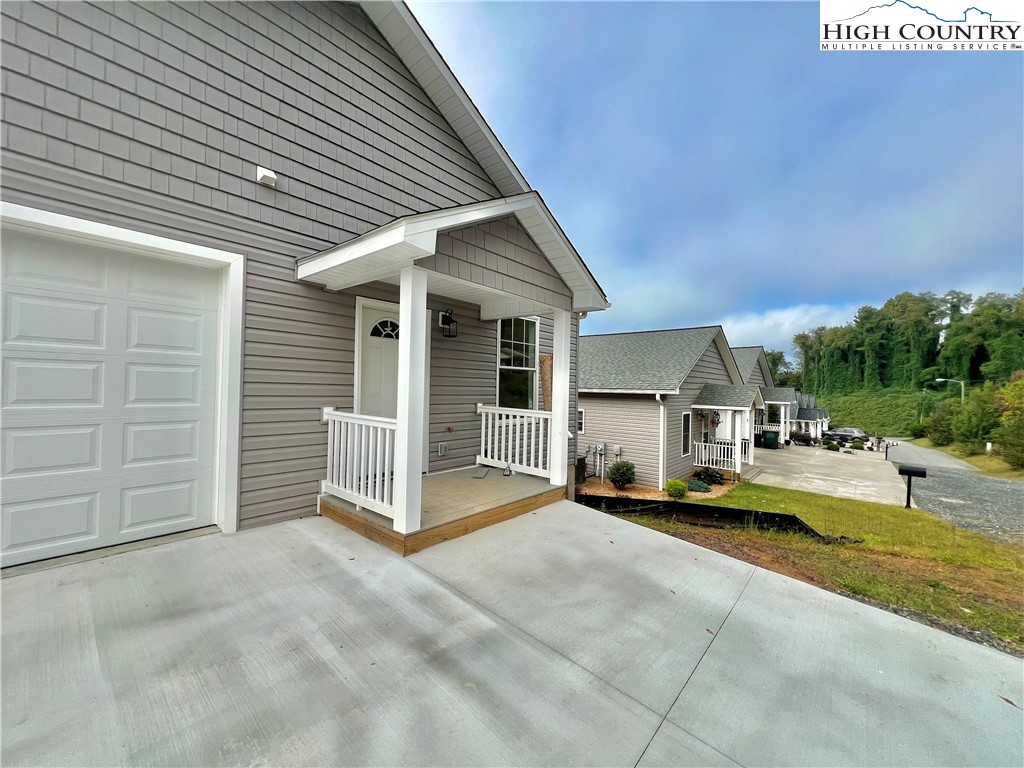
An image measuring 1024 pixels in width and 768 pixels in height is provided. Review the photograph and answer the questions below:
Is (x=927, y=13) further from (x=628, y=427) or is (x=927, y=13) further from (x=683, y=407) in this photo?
(x=683, y=407)

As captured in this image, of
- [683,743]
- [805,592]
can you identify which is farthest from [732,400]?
[683,743]

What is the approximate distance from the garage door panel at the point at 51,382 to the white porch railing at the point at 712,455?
48.0 feet

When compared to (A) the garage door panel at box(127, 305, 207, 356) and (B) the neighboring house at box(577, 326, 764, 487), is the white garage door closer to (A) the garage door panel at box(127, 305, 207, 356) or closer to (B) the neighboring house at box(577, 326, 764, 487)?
(A) the garage door panel at box(127, 305, 207, 356)

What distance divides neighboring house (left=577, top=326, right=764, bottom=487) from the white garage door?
408 inches

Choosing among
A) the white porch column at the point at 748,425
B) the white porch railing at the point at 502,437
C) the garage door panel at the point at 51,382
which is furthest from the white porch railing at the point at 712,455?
the garage door panel at the point at 51,382

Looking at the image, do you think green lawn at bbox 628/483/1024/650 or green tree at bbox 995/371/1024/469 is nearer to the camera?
green lawn at bbox 628/483/1024/650

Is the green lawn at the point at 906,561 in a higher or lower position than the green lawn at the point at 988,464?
higher

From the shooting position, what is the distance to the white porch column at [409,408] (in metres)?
3.15

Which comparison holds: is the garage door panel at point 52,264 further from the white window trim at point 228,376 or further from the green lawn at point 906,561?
the green lawn at point 906,561

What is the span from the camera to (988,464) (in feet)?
57.6

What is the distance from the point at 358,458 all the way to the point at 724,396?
12884 millimetres

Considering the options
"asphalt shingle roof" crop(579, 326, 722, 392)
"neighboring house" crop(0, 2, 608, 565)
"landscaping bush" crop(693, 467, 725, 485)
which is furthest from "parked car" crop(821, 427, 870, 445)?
"neighboring house" crop(0, 2, 608, 565)

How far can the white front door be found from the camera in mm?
4449

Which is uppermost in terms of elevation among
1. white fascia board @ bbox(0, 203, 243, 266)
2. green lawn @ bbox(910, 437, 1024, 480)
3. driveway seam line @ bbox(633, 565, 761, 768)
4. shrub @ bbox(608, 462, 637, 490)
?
white fascia board @ bbox(0, 203, 243, 266)
